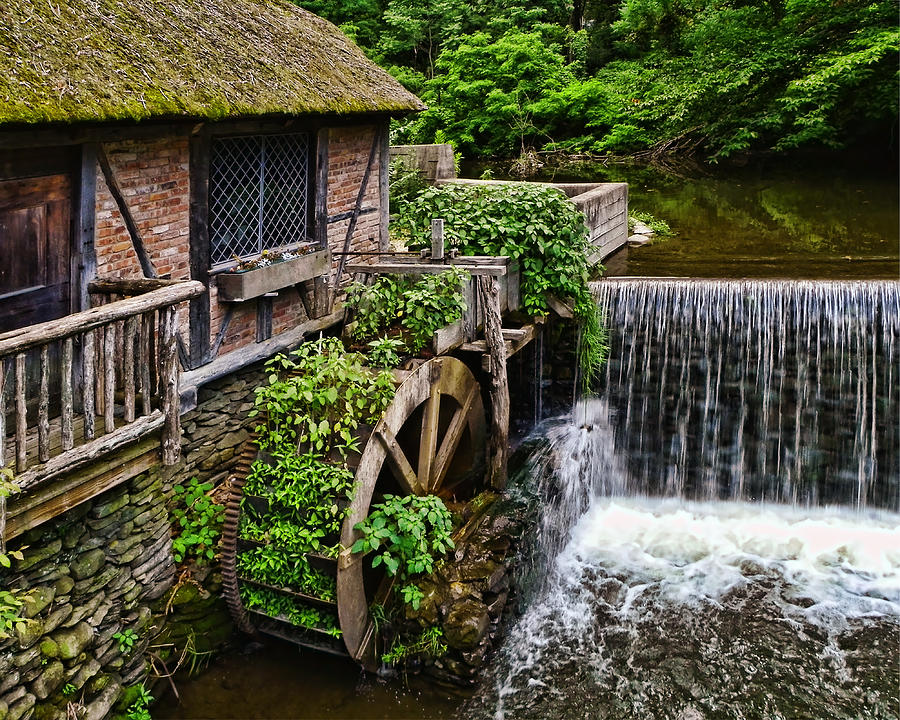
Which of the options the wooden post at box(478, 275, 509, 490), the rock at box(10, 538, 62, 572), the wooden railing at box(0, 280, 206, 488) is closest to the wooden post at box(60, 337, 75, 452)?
→ the wooden railing at box(0, 280, 206, 488)

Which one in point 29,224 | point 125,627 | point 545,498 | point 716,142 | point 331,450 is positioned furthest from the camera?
point 716,142

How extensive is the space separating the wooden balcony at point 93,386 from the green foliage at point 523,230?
4.18 meters

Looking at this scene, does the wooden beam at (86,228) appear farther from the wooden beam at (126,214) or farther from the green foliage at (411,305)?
the green foliage at (411,305)

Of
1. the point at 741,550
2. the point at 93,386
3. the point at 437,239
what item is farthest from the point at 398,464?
the point at 741,550

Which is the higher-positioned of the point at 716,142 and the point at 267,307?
the point at 716,142

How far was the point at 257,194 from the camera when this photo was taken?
7.91m

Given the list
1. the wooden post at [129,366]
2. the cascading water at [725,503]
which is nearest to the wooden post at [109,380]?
the wooden post at [129,366]

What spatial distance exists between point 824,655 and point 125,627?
223 inches

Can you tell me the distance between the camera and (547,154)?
25.8m

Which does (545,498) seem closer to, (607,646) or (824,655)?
(607,646)

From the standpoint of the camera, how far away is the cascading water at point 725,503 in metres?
7.57

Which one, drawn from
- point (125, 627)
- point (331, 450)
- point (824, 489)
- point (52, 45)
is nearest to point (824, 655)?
point (824, 489)

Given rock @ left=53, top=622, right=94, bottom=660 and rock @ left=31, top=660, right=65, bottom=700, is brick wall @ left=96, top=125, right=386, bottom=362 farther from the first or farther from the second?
rock @ left=31, top=660, right=65, bottom=700

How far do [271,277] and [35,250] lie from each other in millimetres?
2113
